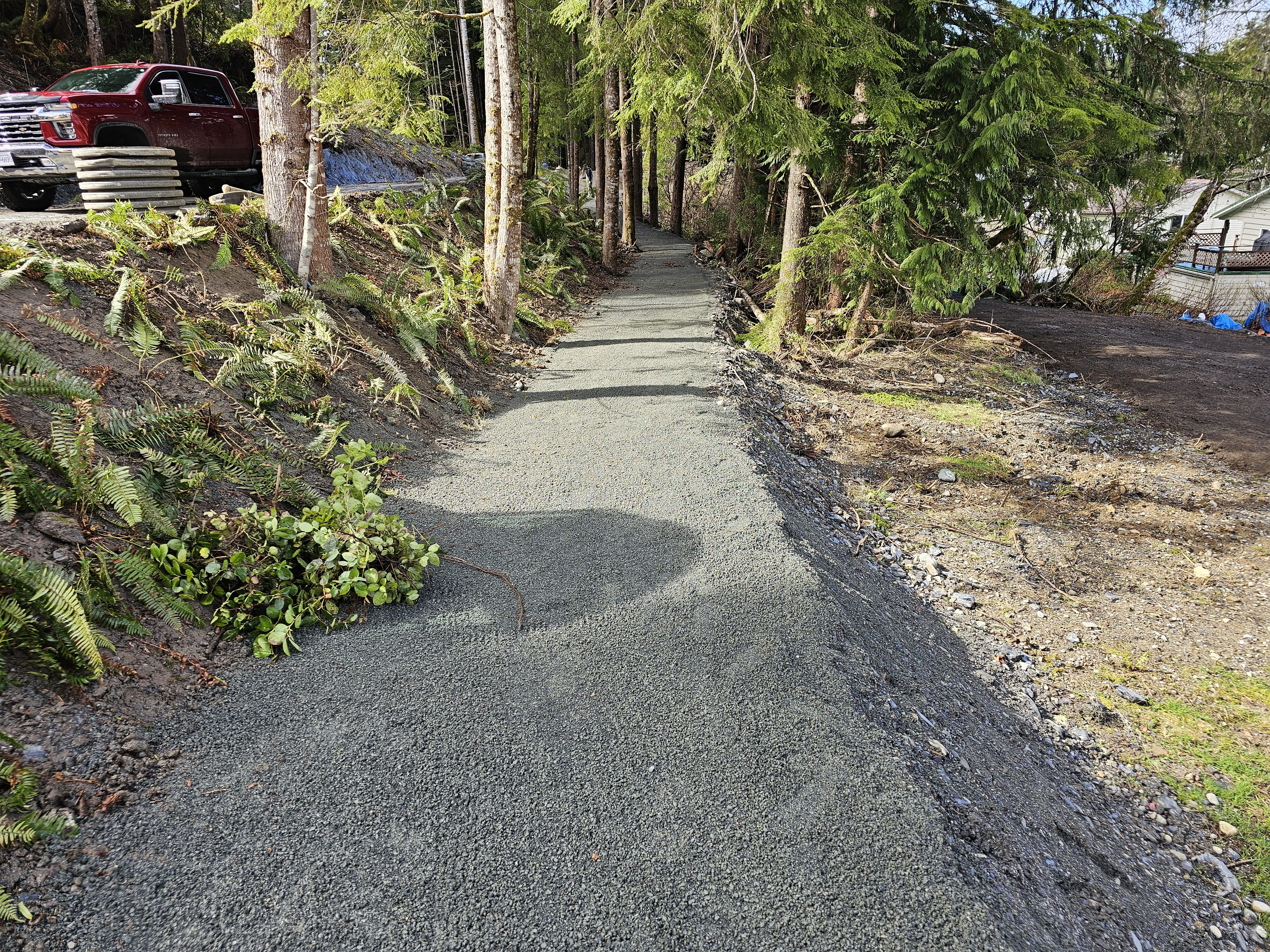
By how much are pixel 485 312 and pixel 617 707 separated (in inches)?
343

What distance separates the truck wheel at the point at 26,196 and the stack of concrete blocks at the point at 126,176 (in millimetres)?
1800

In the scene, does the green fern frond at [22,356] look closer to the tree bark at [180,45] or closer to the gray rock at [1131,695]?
the gray rock at [1131,695]

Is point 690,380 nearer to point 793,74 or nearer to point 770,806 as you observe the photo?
point 793,74

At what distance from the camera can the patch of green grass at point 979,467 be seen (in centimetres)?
826

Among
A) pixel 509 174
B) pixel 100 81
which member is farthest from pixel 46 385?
pixel 100 81

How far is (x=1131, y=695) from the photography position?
4828mm

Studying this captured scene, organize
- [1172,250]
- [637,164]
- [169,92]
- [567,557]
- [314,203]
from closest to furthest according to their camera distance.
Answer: [567,557] → [314,203] → [169,92] → [1172,250] → [637,164]

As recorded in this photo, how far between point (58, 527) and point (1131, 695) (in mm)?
6587

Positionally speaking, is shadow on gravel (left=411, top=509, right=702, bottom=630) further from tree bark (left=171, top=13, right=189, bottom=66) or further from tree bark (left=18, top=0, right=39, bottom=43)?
tree bark (left=18, top=0, right=39, bottom=43)

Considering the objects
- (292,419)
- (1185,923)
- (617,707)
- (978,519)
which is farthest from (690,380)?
(1185,923)

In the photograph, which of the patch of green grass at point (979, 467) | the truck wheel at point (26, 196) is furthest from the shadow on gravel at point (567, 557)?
the truck wheel at point (26, 196)

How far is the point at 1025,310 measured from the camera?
18.5 metres

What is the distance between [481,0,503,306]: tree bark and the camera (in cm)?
922

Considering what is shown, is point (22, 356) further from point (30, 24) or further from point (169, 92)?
point (30, 24)
